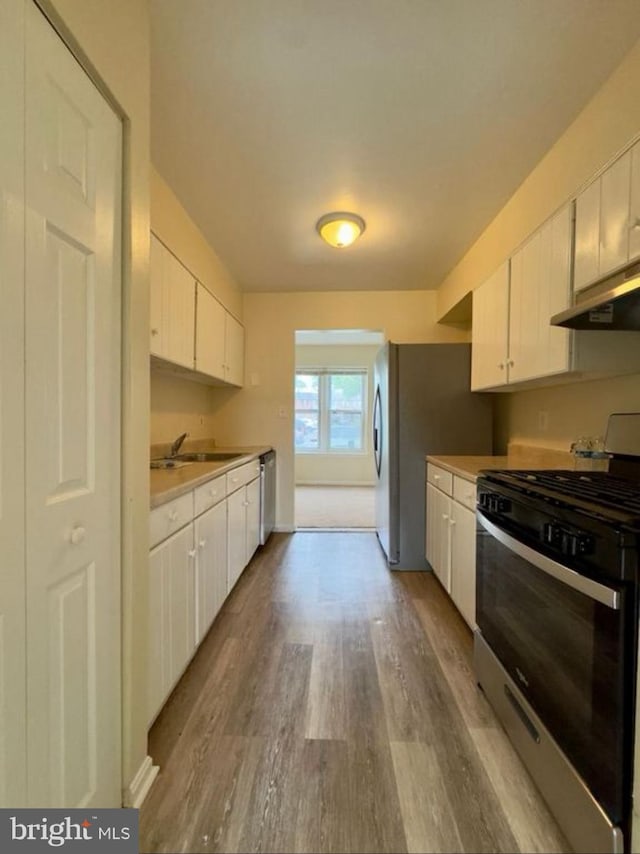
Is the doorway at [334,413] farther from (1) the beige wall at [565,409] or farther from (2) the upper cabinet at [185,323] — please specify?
(1) the beige wall at [565,409]

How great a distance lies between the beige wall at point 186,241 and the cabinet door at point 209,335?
0.46 ft

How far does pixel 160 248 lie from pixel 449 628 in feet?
8.65

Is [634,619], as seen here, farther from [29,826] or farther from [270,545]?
[270,545]

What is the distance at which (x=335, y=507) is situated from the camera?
523cm

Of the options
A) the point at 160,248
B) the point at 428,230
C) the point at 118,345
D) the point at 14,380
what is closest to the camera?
the point at 14,380

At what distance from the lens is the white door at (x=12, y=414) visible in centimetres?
72

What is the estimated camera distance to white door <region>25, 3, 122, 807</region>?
80cm

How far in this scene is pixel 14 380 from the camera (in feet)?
2.45

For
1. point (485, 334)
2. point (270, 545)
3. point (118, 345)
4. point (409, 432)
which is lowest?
point (270, 545)

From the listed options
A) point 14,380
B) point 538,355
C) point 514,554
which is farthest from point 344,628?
point 14,380

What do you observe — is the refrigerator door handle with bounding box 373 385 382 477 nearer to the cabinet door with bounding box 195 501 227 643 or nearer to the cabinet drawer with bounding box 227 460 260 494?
the cabinet drawer with bounding box 227 460 260 494

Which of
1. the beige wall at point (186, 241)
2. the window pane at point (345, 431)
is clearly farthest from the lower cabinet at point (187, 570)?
the window pane at point (345, 431)

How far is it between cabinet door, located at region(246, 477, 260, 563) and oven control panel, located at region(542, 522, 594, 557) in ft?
6.74

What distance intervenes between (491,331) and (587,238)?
35.3 inches
